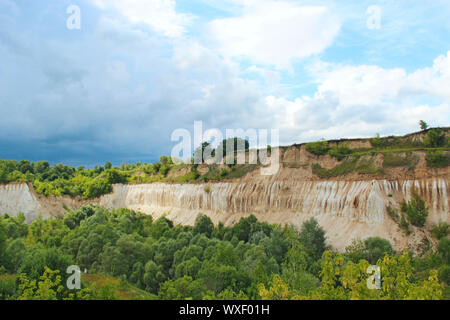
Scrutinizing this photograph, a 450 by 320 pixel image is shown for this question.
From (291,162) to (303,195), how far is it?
6.02 m

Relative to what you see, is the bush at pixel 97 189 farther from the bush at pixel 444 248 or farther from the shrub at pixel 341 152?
the bush at pixel 444 248

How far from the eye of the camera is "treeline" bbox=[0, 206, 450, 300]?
962 cm

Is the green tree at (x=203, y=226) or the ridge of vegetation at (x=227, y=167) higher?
the ridge of vegetation at (x=227, y=167)

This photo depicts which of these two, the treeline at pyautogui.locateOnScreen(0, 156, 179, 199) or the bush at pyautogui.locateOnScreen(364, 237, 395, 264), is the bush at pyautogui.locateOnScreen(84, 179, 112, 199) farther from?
the bush at pyautogui.locateOnScreen(364, 237, 395, 264)

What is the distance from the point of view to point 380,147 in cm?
3906

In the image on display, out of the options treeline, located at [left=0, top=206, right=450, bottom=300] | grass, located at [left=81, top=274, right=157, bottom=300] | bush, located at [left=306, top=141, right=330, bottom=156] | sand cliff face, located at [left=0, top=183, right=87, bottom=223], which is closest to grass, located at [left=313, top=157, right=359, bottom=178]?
bush, located at [left=306, top=141, right=330, bottom=156]

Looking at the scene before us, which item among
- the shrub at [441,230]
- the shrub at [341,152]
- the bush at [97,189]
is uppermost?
the shrub at [341,152]

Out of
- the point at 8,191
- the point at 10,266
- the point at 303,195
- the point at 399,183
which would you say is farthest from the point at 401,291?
the point at 8,191

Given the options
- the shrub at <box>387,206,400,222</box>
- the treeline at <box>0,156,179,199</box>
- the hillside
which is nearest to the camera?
the shrub at <box>387,206,400,222</box>

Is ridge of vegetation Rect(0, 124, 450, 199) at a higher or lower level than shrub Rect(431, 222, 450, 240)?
higher

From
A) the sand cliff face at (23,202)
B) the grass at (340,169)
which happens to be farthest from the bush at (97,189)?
the grass at (340,169)

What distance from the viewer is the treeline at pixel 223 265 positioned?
31.6ft
